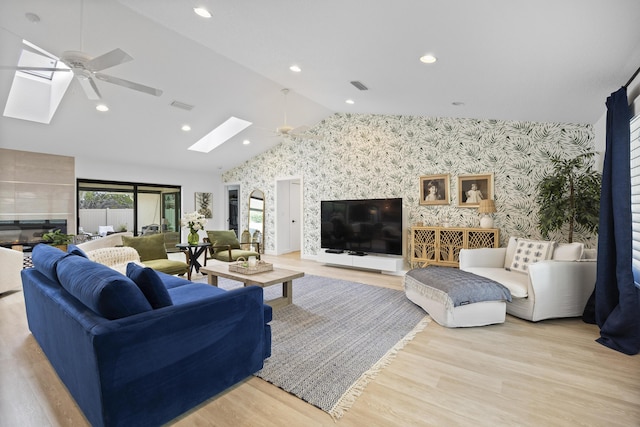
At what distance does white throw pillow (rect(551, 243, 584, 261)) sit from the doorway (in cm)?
552

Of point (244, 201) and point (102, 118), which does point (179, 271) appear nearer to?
point (102, 118)

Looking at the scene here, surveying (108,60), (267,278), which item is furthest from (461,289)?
(108,60)

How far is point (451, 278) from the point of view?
3.49 meters

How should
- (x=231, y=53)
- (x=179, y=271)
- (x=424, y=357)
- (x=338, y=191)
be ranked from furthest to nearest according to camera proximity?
(x=338, y=191)
(x=179, y=271)
(x=231, y=53)
(x=424, y=357)

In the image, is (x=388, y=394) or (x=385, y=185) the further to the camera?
(x=385, y=185)

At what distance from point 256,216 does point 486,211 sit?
5.80m

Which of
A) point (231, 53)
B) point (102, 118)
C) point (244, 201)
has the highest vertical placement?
point (231, 53)

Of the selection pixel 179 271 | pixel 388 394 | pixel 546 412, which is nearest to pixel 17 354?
pixel 179 271

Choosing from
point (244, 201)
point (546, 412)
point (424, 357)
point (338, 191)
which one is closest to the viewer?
point (546, 412)

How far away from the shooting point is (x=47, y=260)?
8.15 feet

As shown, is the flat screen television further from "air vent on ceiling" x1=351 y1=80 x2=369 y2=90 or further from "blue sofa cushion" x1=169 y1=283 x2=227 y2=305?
"blue sofa cushion" x1=169 y1=283 x2=227 y2=305

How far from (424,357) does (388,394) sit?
2.16 feet

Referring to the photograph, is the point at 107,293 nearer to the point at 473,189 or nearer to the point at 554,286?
the point at 554,286

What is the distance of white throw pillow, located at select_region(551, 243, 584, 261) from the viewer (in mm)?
3564
